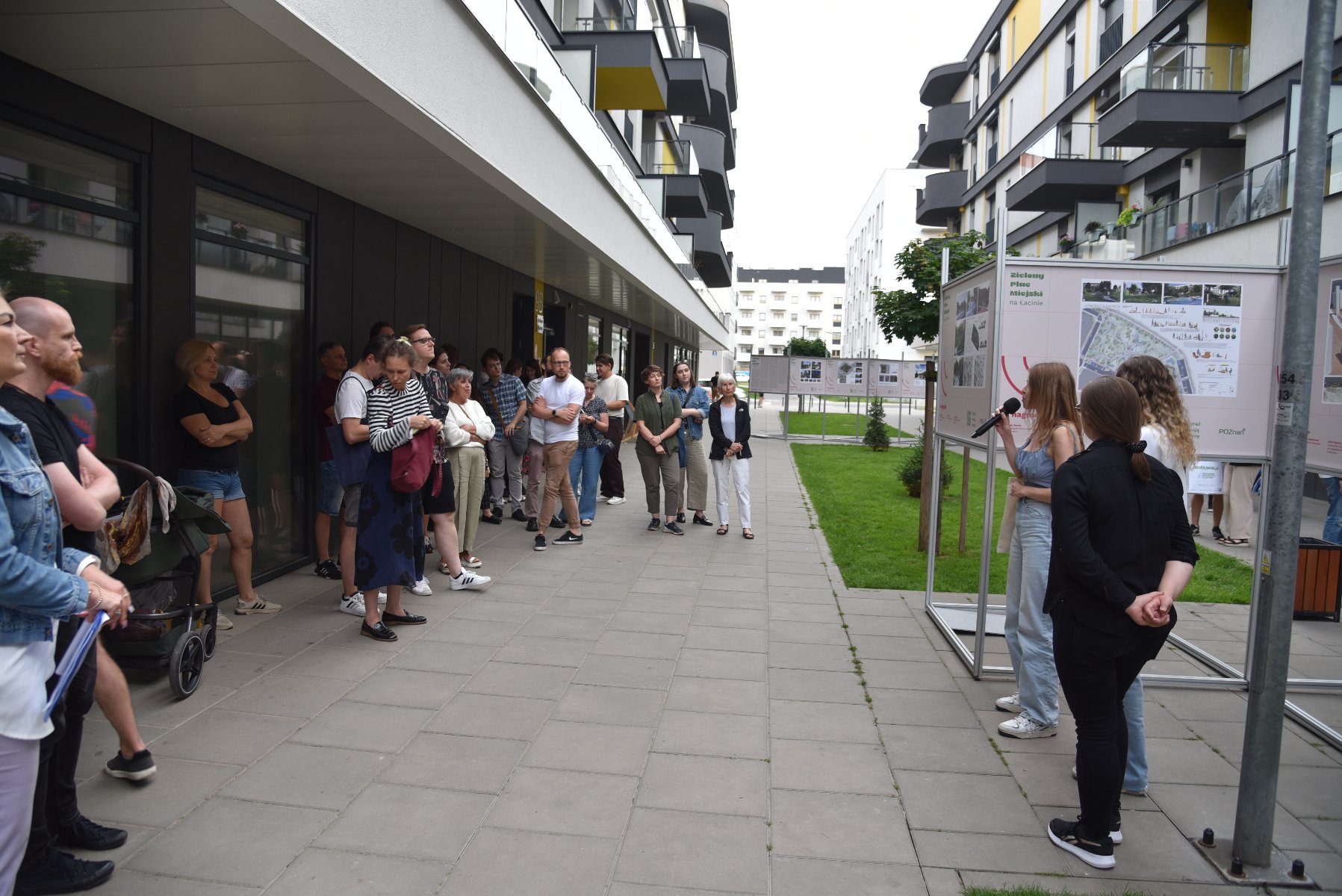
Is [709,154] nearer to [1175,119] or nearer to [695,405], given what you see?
[1175,119]

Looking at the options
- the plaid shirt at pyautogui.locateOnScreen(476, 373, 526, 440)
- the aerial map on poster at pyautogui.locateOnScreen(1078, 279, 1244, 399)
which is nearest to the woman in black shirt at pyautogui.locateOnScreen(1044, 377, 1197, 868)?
the aerial map on poster at pyautogui.locateOnScreen(1078, 279, 1244, 399)

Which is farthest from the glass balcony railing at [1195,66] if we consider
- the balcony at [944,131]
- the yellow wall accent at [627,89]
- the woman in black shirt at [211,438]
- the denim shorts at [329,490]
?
the balcony at [944,131]

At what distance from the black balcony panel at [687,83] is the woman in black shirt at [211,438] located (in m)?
19.1

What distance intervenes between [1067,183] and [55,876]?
26.8 metres

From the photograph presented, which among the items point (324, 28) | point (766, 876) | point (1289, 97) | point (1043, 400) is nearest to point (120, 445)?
point (324, 28)

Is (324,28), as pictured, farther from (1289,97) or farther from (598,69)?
(1289,97)

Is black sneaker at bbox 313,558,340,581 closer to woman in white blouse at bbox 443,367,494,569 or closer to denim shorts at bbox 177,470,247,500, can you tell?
woman in white blouse at bbox 443,367,494,569

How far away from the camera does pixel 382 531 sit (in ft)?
18.7

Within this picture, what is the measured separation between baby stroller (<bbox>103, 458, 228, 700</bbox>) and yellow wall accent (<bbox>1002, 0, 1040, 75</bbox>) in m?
33.8

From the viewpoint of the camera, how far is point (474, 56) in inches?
247

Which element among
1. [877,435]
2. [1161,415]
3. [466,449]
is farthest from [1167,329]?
[877,435]

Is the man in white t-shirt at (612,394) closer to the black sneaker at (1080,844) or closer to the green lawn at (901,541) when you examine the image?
the green lawn at (901,541)

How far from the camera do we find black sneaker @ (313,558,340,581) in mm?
7531

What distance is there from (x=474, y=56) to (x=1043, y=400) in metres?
4.41
